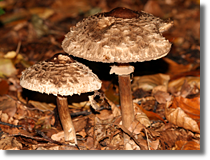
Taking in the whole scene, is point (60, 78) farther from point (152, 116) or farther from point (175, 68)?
point (175, 68)

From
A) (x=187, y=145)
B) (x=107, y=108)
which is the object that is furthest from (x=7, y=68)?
(x=187, y=145)

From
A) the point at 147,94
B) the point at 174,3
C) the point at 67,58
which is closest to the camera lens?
the point at 67,58

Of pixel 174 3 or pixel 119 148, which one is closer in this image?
pixel 119 148

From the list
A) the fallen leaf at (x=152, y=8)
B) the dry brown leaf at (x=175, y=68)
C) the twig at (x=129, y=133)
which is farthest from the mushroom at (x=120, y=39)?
the fallen leaf at (x=152, y=8)

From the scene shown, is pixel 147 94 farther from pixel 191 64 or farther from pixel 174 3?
pixel 174 3

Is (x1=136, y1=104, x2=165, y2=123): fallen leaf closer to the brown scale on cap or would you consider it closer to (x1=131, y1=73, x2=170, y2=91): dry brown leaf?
(x1=131, y1=73, x2=170, y2=91): dry brown leaf

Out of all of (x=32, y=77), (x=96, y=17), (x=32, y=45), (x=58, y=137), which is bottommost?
(x=58, y=137)

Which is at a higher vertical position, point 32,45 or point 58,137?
point 32,45

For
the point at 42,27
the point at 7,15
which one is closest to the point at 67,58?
the point at 42,27
